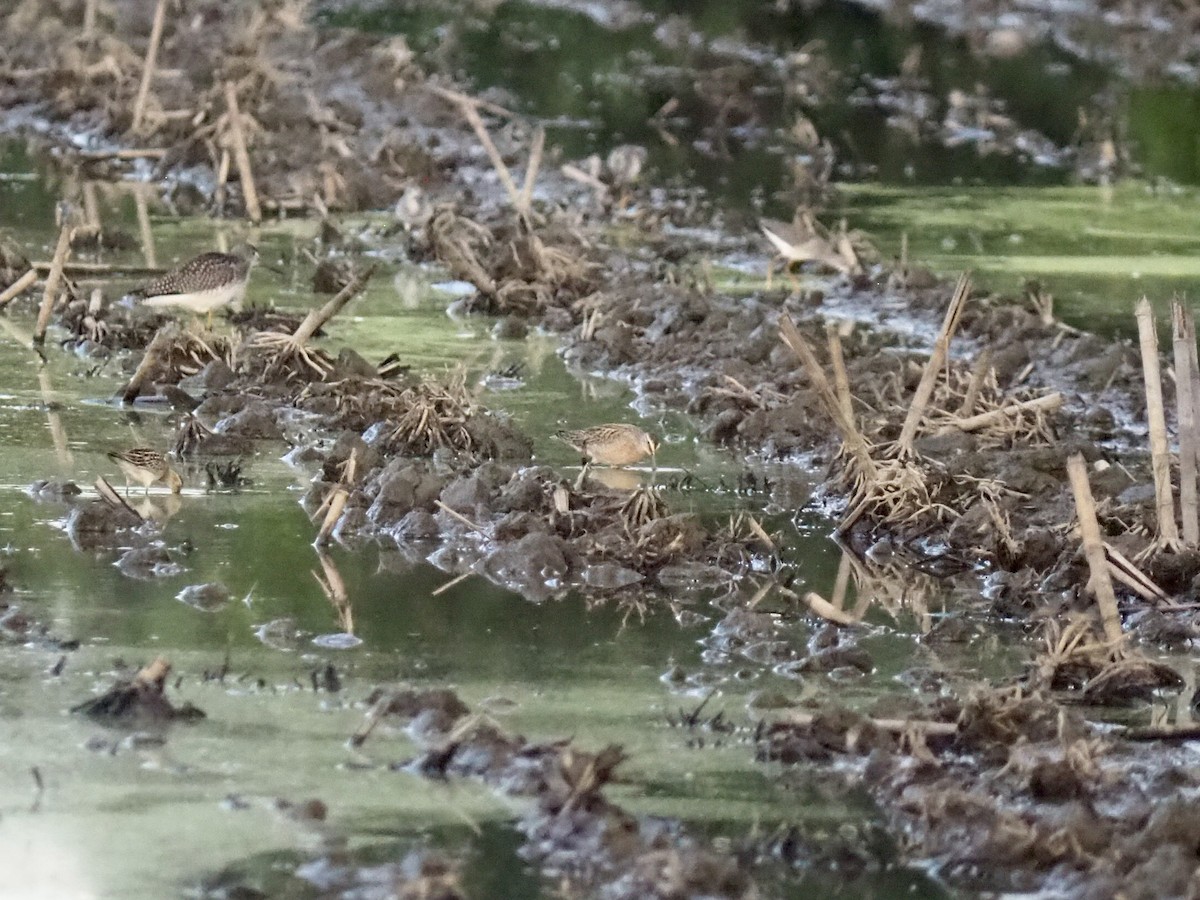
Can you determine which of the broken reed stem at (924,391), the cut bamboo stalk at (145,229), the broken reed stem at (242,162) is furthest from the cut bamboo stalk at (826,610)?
the broken reed stem at (242,162)

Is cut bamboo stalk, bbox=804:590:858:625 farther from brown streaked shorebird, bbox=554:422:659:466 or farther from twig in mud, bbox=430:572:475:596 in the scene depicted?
brown streaked shorebird, bbox=554:422:659:466

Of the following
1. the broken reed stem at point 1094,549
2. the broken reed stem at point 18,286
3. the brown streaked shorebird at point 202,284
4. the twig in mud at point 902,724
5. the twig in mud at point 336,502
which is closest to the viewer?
the twig in mud at point 902,724

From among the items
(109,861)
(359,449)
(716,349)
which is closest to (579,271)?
(716,349)

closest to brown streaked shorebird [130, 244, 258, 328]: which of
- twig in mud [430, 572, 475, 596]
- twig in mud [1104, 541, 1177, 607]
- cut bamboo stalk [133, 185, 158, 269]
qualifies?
cut bamboo stalk [133, 185, 158, 269]

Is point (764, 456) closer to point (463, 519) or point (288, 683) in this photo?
point (463, 519)

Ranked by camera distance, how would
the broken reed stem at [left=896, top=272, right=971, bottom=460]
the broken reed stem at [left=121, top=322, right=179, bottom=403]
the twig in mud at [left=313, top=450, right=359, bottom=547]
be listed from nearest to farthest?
the twig in mud at [left=313, top=450, right=359, bottom=547] < the broken reed stem at [left=896, top=272, right=971, bottom=460] < the broken reed stem at [left=121, top=322, right=179, bottom=403]

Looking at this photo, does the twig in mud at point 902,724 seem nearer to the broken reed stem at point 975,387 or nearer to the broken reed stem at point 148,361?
the broken reed stem at point 975,387
